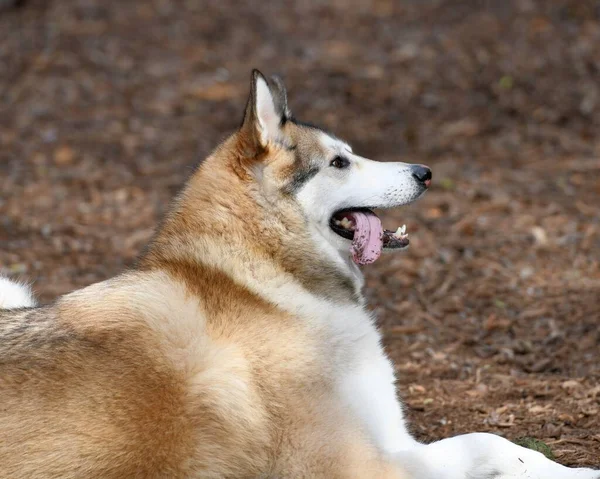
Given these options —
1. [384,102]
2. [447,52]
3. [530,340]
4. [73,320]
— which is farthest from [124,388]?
[447,52]

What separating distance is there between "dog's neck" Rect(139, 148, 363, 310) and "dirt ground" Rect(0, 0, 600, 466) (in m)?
1.18

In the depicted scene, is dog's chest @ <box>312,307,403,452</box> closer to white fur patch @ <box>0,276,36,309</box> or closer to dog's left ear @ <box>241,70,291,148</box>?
dog's left ear @ <box>241,70,291,148</box>

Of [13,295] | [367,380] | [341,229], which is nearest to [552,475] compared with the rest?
[367,380]

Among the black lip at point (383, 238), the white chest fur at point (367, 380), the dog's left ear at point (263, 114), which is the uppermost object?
the dog's left ear at point (263, 114)

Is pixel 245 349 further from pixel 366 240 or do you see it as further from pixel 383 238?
pixel 383 238

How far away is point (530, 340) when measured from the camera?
6168 millimetres

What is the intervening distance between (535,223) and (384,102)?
304 centimetres

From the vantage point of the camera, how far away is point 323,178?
4.38 m

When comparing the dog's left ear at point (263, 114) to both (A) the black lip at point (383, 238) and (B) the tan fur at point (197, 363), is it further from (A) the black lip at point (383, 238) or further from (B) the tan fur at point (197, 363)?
(A) the black lip at point (383, 238)

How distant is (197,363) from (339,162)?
1267 millimetres

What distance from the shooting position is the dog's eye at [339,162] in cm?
444

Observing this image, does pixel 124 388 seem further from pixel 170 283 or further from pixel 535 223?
pixel 535 223

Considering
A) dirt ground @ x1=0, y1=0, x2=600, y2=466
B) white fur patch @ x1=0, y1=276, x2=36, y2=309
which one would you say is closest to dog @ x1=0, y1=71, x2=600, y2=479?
white fur patch @ x1=0, y1=276, x2=36, y2=309

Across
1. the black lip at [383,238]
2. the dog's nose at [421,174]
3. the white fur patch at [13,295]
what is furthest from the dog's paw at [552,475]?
the white fur patch at [13,295]
